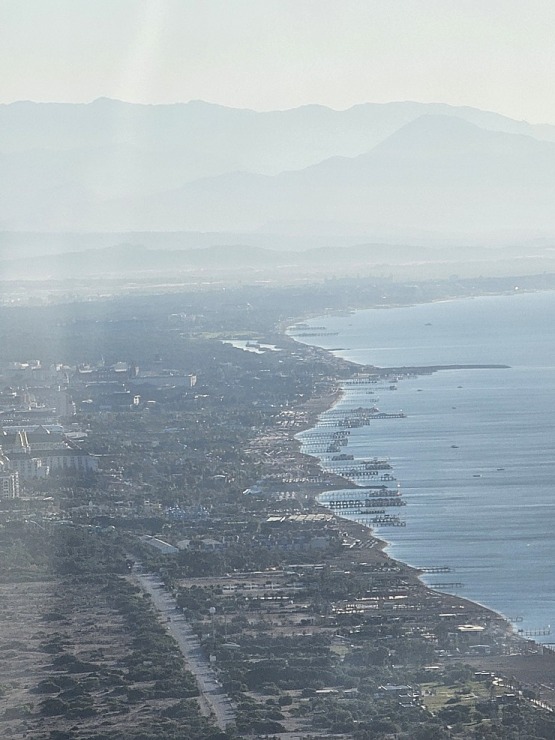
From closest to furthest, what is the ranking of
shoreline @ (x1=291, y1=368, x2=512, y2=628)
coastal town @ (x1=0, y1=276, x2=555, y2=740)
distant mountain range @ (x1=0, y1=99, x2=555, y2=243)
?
coastal town @ (x1=0, y1=276, x2=555, y2=740), shoreline @ (x1=291, y1=368, x2=512, y2=628), distant mountain range @ (x1=0, y1=99, x2=555, y2=243)

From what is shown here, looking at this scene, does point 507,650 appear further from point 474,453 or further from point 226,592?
point 474,453

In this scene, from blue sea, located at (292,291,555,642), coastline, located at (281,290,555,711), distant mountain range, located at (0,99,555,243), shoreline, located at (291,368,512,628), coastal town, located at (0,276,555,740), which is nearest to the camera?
coastal town, located at (0,276,555,740)

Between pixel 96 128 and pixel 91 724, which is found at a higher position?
pixel 96 128

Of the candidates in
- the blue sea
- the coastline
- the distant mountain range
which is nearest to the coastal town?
the coastline

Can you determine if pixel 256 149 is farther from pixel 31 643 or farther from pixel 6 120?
pixel 31 643

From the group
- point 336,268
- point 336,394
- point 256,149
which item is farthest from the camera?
point 256,149

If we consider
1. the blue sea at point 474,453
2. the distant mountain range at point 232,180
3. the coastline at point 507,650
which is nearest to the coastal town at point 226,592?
the coastline at point 507,650

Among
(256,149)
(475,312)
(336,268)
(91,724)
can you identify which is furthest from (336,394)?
(256,149)

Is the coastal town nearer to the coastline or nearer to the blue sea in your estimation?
the coastline
